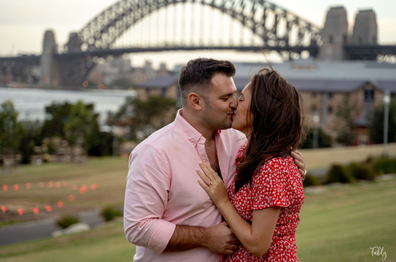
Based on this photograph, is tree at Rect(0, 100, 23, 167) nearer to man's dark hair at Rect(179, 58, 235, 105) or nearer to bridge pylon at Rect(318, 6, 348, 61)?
man's dark hair at Rect(179, 58, 235, 105)

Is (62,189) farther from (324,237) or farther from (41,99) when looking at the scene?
(41,99)

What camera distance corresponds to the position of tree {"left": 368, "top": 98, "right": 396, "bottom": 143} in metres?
31.0

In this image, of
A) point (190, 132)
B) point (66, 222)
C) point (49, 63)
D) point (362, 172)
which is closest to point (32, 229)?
point (66, 222)

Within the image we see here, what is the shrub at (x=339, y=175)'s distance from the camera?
44.8ft

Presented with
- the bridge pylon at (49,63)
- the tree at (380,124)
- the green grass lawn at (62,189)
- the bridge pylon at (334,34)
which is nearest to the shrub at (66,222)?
the green grass lawn at (62,189)

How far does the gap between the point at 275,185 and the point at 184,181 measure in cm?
45

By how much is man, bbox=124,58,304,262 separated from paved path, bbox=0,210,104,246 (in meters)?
8.86

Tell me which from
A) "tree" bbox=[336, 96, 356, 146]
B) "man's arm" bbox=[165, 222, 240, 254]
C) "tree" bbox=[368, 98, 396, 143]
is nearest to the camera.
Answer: "man's arm" bbox=[165, 222, 240, 254]

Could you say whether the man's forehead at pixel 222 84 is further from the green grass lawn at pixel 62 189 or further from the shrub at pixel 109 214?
the green grass lawn at pixel 62 189

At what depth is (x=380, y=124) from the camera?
31.2 m

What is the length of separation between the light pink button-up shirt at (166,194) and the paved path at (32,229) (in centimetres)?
885

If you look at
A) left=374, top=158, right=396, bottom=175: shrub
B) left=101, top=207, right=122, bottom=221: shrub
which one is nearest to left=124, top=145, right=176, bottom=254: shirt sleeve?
left=101, top=207, right=122, bottom=221: shrub

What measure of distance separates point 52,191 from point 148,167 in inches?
711

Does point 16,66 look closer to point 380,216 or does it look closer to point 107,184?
point 107,184
